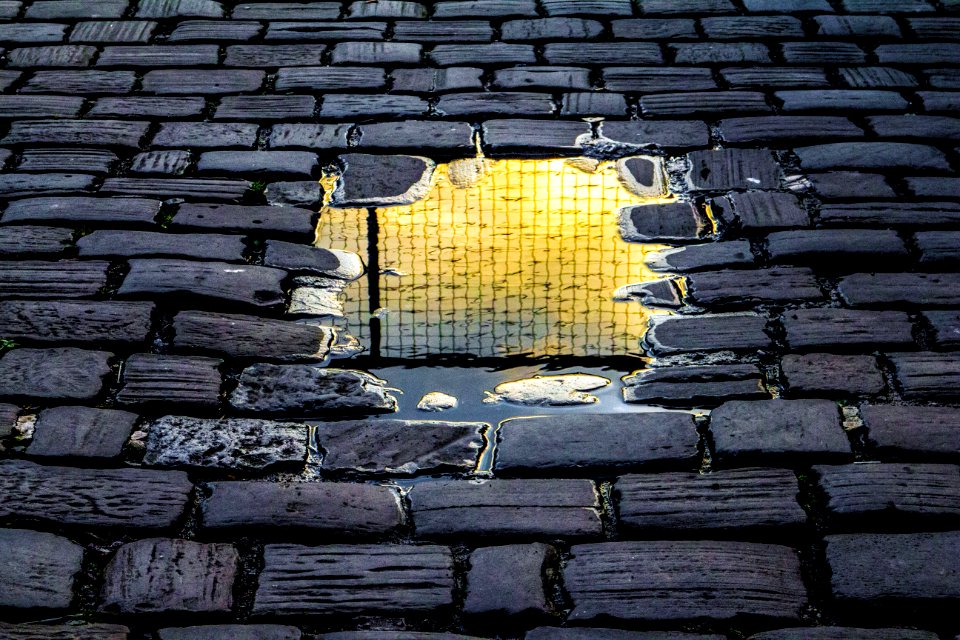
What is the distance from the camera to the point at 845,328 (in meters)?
2.92

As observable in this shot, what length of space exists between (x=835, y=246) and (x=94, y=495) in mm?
2203

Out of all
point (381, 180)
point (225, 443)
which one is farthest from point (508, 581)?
point (381, 180)

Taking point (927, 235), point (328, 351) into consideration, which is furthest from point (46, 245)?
point (927, 235)

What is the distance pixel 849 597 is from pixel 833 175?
194 centimetres

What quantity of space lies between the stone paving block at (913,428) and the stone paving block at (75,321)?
1887mm

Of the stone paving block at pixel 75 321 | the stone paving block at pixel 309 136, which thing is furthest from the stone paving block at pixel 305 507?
the stone paving block at pixel 309 136

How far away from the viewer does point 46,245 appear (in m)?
3.30

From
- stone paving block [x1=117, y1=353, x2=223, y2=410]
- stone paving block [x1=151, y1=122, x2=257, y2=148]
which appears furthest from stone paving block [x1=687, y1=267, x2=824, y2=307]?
stone paving block [x1=151, y1=122, x2=257, y2=148]

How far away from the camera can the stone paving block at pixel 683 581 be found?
2.07m

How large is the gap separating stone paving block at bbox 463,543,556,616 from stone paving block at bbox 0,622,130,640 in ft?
2.17

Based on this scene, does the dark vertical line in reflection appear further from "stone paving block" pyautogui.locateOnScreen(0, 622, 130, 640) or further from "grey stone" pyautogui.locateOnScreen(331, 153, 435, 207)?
"stone paving block" pyautogui.locateOnScreen(0, 622, 130, 640)

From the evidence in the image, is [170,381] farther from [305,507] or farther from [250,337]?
[305,507]

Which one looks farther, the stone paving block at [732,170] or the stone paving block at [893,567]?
the stone paving block at [732,170]

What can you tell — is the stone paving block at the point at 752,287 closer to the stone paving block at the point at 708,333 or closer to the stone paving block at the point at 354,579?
the stone paving block at the point at 708,333
